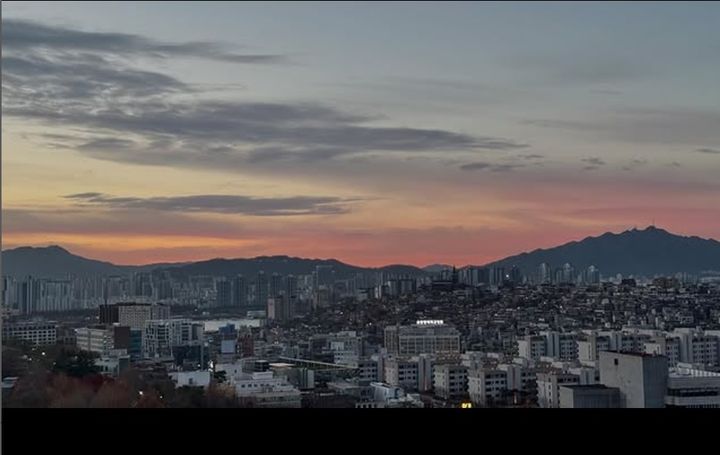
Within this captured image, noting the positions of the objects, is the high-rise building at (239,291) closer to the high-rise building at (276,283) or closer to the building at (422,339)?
the high-rise building at (276,283)

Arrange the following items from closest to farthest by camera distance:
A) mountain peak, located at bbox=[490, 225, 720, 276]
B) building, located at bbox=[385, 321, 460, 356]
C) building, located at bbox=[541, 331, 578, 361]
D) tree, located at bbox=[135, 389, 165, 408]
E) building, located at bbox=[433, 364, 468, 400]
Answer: tree, located at bbox=[135, 389, 165, 408] < building, located at bbox=[433, 364, 468, 400] < building, located at bbox=[541, 331, 578, 361] < building, located at bbox=[385, 321, 460, 356] < mountain peak, located at bbox=[490, 225, 720, 276]

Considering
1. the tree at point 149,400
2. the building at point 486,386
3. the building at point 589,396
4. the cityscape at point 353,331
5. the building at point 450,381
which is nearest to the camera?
the building at point 589,396

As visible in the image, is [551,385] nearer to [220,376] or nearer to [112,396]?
[220,376]

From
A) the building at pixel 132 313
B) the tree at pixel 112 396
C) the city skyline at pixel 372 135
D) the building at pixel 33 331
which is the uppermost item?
the city skyline at pixel 372 135

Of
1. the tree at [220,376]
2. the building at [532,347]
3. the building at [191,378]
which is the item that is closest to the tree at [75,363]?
the building at [191,378]

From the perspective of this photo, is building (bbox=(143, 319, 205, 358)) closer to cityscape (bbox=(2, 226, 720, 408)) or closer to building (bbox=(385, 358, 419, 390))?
cityscape (bbox=(2, 226, 720, 408))

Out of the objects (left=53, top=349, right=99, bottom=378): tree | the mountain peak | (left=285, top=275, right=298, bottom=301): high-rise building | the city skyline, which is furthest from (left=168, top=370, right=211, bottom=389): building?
the mountain peak

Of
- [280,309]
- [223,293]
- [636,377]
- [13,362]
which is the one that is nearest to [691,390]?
[636,377]

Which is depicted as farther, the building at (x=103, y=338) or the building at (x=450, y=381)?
the building at (x=103, y=338)
